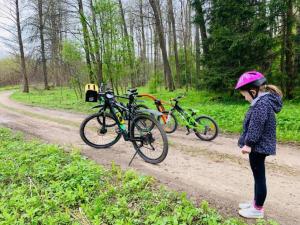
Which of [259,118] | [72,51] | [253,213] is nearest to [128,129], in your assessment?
[253,213]

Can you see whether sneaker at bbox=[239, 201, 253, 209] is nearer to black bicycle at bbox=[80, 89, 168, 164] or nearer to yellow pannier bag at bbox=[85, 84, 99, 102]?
black bicycle at bbox=[80, 89, 168, 164]

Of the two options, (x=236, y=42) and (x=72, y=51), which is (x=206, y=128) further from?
(x=72, y=51)

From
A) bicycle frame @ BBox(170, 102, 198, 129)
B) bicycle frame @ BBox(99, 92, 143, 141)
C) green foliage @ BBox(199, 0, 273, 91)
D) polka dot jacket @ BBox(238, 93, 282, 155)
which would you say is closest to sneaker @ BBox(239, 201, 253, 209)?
polka dot jacket @ BBox(238, 93, 282, 155)

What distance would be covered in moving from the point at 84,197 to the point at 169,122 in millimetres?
3925

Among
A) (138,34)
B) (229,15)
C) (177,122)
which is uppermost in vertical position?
(138,34)

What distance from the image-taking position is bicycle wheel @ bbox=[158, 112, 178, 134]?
23.4ft

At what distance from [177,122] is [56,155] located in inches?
137

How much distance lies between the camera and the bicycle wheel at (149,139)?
4.86 meters

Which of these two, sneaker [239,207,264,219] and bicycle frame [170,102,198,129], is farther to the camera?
bicycle frame [170,102,198,129]

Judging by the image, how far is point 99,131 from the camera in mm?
6066

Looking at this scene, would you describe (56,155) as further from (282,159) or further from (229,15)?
(229,15)

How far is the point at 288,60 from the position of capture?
1207 centimetres

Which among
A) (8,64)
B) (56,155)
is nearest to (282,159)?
(56,155)

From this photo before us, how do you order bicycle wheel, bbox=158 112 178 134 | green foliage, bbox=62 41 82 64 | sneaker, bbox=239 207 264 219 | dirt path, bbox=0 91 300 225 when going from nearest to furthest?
sneaker, bbox=239 207 264 219, dirt path, bbox=0 91 300 225, bicycle wheel, bbox=158 112 178 134, green foliage, bbox=62 41 82 64
